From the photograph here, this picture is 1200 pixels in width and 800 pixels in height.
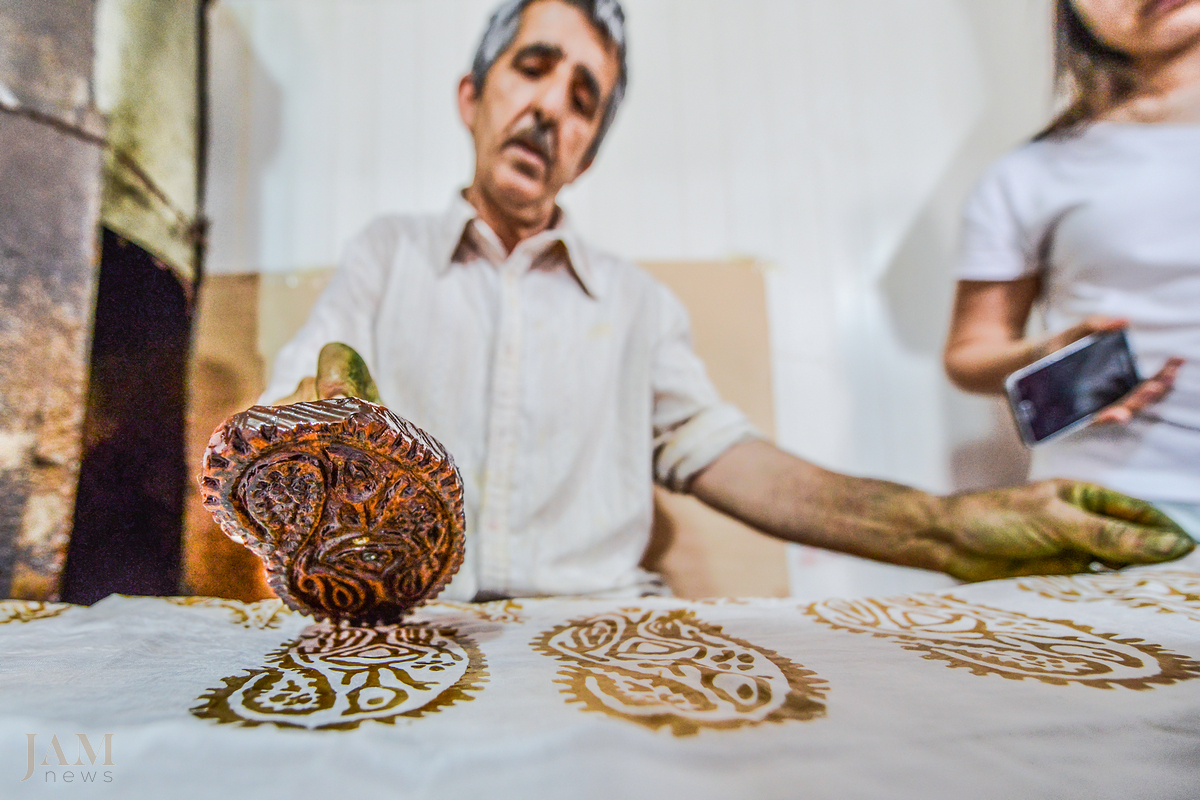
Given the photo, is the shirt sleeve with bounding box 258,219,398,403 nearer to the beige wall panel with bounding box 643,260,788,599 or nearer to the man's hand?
the man's hand

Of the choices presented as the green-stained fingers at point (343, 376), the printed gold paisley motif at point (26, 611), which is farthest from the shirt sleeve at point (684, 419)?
the printed gold paisley motif at point (26, 611)

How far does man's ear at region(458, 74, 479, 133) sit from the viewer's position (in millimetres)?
968

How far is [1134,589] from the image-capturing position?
0.54 meters

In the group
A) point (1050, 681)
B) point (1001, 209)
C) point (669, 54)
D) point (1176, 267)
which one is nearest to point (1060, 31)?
point (1001, 209)

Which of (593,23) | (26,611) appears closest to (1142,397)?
(593,23)

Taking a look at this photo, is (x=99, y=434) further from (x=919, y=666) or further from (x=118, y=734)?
(x=919, y=666)

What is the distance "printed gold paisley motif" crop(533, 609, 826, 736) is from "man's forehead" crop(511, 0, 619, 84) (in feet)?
2.56

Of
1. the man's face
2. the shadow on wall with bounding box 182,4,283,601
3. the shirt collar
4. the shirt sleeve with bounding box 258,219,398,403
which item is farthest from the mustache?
the shadow on wall with bounding box 182,4,283,601

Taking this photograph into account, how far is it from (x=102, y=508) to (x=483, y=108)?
681 mm

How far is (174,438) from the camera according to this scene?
2.50 ft

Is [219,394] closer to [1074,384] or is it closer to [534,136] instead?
[534,136]

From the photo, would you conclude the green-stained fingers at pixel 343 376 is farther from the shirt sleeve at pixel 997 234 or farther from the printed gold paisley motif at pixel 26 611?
the shirt sleeve at pixel 997 234

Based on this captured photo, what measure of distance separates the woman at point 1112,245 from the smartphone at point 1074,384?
0.02 metres

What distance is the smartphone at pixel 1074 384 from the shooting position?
0.74 meters
